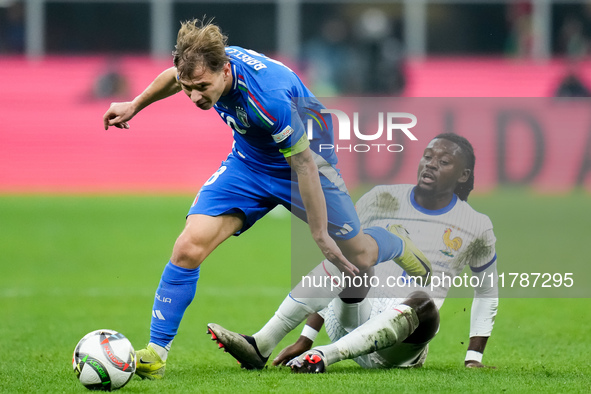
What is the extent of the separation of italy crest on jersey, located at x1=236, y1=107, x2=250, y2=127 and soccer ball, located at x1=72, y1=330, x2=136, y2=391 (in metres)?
1.37

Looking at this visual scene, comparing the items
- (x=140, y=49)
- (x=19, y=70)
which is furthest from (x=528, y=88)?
(x=19, y=70)

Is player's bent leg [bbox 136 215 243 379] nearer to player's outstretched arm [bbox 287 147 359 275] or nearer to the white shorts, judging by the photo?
player's outstretched arm [bbox 287 147 359 275]

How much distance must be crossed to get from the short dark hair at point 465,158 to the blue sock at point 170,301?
67.3 inches

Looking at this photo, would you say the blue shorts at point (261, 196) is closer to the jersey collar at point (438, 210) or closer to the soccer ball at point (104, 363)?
the jersey collar at point (438, 210)

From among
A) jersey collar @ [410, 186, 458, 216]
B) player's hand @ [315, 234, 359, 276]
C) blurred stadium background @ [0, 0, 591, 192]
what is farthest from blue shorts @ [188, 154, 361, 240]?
blurred stadium background @ [0, 0, 591, 192]

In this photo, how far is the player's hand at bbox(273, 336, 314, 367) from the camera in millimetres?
5297

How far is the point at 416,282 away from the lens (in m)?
5.29

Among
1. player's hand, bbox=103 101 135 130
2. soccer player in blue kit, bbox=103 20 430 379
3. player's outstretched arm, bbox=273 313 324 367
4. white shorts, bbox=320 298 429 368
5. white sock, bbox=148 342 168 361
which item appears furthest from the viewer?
player's outstretched arm, bbox=273 313 324 367

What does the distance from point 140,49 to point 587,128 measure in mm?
17723

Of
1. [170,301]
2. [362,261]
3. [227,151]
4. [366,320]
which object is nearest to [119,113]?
[170,301]

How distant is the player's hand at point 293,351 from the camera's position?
17.4 ft

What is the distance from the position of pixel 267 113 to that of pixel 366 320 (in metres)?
1.41

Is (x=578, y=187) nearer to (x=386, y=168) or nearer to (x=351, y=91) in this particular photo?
(x=386, y=168)

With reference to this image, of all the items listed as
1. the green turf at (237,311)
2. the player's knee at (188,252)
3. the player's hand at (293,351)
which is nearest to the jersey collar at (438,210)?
the green turf at (237,311)
